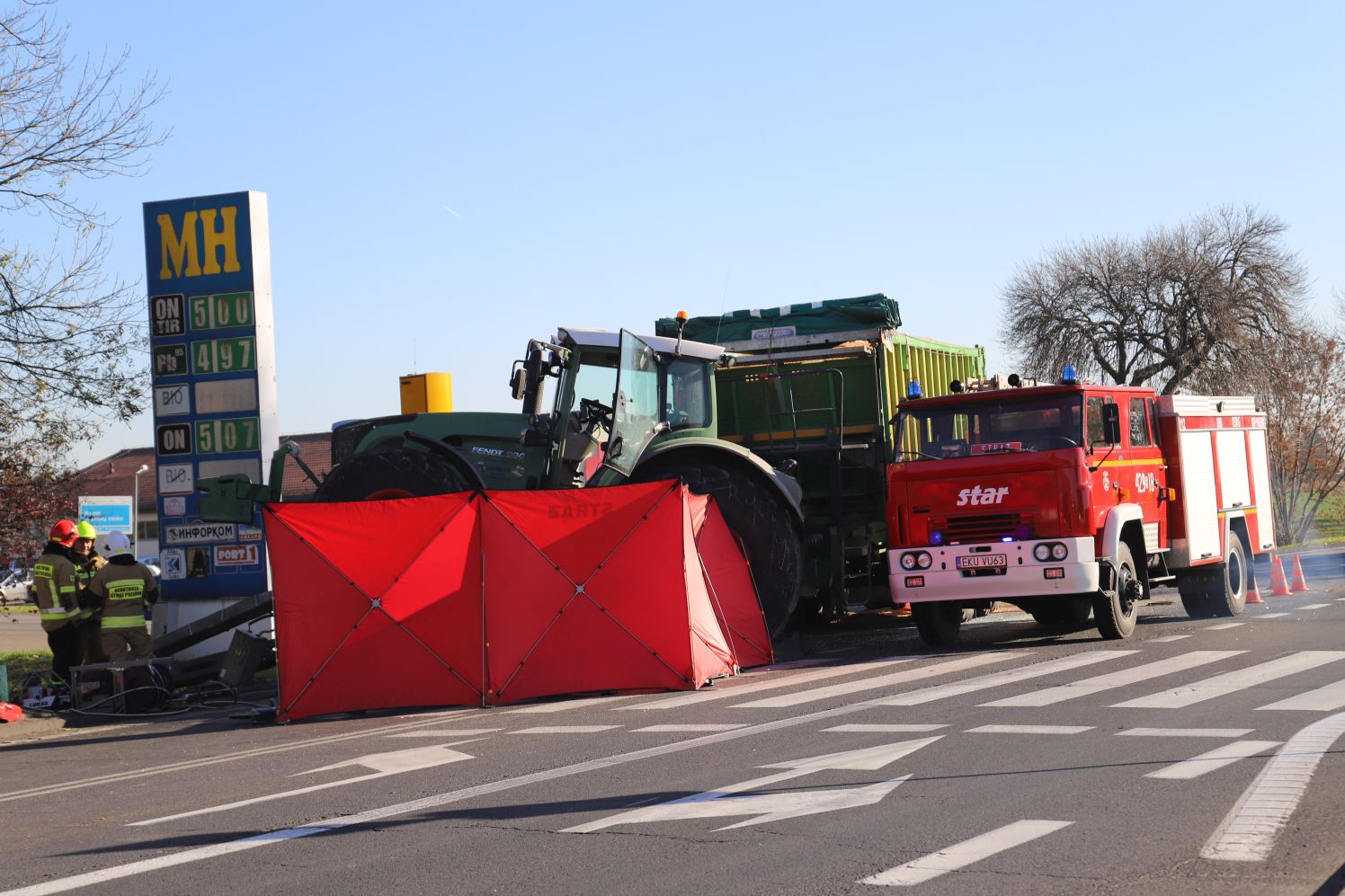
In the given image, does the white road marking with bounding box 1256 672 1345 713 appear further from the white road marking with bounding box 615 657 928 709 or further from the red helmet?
the red helmet

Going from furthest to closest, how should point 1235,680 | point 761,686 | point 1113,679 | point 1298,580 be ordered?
point 1298,580 → point 761,686 → point 1113,679 → point 1235,680

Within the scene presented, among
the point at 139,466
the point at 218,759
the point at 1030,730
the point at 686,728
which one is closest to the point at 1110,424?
the point at 1030,730

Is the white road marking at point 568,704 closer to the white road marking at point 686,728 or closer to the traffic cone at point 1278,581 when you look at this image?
the white road marking at point 686,728

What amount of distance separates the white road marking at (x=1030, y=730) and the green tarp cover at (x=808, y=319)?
344 inches

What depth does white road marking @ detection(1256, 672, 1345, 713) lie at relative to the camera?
10149mm

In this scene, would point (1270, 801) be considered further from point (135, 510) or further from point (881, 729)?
point (135, 510)

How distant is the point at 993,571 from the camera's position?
49.2 ft

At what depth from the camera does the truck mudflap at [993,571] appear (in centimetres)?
1463

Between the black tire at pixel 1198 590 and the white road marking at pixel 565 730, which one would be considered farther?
the black tire at pixel 1198 590

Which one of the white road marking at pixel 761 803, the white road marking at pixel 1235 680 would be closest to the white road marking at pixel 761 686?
the white road marking at pixel 1235 680

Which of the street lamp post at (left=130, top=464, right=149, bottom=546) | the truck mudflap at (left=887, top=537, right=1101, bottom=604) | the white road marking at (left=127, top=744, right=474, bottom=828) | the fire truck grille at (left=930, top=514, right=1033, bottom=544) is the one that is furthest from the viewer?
the street lamp post at (left=130, top=464, right=149, bottom=546)

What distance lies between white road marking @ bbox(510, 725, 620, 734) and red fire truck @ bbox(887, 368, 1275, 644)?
17.3ft

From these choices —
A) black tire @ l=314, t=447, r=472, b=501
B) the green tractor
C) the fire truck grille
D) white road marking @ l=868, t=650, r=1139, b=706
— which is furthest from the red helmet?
the fire truck grille

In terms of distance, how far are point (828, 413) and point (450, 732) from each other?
746 cm
